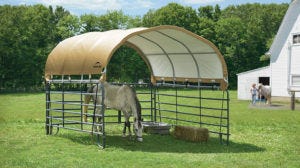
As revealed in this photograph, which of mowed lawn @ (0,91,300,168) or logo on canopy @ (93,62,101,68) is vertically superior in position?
logo on canopy @ (93,62,101,68)

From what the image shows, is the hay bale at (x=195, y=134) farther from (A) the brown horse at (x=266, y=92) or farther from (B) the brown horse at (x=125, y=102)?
(A) the brown horse at (x=266, y=92)

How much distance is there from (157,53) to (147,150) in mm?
5390

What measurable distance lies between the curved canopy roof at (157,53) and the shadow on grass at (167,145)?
6.64 feet

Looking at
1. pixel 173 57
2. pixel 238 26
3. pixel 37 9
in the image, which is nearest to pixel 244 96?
pixel 173 57

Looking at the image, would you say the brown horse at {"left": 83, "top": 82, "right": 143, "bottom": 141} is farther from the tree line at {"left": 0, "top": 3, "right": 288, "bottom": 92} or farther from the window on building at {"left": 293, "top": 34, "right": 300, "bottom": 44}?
the tree line at {"left": 0, "top": 3, "right": 288, "bottom": 92}

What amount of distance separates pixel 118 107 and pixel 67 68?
6.77ft

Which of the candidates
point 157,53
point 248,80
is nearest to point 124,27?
point 248,80

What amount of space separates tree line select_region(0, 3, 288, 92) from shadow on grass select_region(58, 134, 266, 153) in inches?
1570

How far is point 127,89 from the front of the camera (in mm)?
13844

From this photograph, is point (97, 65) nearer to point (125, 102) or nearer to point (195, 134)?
point (125, 102)

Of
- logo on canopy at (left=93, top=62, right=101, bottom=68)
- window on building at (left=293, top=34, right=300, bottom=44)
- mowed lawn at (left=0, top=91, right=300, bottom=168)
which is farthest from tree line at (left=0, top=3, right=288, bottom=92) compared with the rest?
logo on canopy at (left=93, top=62, right=101, bottom=68)

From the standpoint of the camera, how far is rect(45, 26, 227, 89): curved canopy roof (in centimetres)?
1281

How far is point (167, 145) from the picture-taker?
42.8 feet

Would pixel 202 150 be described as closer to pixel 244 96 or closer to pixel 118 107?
pixel 118 107
